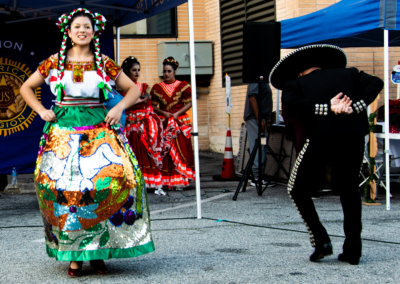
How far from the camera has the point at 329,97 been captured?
4387 millimetres

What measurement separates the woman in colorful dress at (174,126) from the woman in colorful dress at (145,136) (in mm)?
185

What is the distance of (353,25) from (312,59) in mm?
2566

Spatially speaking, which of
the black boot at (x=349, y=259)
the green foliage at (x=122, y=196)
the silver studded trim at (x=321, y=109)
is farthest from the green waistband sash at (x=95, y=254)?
the silver studded trim at (x=321, y=109)

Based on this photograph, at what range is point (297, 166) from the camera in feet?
14.5

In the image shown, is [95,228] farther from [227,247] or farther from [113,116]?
[227,247]

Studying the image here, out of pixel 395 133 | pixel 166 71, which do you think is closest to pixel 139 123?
pixel 166 71

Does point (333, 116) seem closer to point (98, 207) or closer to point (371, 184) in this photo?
point (98, 207)

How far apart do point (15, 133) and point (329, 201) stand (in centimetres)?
426

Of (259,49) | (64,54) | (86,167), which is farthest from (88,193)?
(259,49)

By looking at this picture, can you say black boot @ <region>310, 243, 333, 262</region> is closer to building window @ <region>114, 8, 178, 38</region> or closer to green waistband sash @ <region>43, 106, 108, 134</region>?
green waistband sash @ <region>43, 106, 108, 134</region>

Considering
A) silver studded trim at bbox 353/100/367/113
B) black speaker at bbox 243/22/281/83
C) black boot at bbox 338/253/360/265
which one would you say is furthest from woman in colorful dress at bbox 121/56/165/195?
silver studded trim at bbox 353/100/367/113

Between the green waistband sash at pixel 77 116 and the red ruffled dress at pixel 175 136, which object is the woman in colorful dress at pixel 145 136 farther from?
the green waistband sash at pixel 77 116

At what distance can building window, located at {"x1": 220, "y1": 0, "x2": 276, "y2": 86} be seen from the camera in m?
12.4

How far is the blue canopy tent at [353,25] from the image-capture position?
21.0 ft
